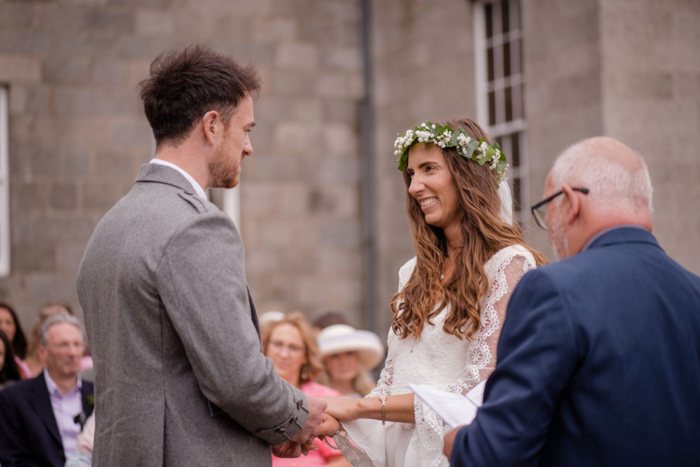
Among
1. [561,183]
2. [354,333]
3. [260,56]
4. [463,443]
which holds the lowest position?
[354,333]

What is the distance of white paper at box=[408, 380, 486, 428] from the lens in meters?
2.28

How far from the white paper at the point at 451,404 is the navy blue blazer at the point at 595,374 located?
24 cm

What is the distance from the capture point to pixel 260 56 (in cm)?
Result: 1036

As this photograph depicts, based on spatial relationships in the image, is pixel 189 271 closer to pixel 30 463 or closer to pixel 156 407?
pixel 156 407

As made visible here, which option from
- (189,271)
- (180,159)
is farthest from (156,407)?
(180,159)

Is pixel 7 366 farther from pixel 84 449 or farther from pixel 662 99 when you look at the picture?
pixel 662 99

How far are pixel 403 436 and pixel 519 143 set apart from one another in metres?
6.50

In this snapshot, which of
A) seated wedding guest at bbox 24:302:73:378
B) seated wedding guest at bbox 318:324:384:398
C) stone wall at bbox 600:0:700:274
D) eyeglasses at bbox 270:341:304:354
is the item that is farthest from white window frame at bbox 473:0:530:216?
seated wedding guest at bbox 24:302:73:378

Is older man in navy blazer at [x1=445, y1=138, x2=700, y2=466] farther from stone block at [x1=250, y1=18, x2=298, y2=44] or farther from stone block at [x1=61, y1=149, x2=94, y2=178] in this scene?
stone block at [x1=250, y1=18, x2=298, y2=44]

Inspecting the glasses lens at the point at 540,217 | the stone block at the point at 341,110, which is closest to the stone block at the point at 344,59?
the stone block at the point at 341,110

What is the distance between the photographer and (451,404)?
234cm

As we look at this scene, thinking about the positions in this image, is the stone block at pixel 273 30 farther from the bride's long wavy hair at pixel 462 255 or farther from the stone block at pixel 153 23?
the bride's long wavy hair at pixel 462 255

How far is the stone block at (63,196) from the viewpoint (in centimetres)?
947

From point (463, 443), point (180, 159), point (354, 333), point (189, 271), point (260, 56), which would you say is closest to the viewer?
point (463, 443)
